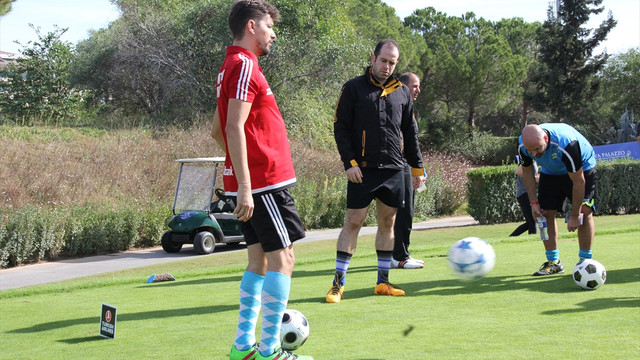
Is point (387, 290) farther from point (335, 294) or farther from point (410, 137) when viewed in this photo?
point (410, 137)

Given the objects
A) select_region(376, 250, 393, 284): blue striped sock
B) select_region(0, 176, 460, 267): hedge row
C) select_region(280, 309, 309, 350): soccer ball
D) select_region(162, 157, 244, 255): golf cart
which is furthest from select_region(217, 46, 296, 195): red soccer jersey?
select_region(0, 176, 460, 267): hedge row

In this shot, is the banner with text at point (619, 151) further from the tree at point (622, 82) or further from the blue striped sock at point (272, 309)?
the tree at point (622, 82)

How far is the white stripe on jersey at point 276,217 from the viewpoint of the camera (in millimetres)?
3615

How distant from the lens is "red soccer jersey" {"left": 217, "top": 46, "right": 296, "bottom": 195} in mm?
3570

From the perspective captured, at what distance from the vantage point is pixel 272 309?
3.56 metres

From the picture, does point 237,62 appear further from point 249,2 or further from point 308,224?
point 308,224

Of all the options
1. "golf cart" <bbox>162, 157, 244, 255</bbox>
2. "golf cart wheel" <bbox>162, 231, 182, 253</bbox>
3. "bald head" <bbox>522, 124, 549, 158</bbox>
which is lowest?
"golf cart wheel" <bbox>162, 231, 182, 253</bbox>

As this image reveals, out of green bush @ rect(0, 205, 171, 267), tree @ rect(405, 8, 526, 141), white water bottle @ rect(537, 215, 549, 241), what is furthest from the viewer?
tree @ rect(405, 8, 526, 141)

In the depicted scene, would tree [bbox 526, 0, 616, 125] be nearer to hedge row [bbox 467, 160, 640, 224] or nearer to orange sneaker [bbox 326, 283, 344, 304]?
hedge row [bbox 467, 160, 640, 224]

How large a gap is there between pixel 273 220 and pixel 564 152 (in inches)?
A: 144

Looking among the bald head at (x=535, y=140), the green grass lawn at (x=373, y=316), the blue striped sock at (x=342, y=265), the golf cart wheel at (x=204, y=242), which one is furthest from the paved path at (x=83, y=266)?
the bald head at (x=535, y=140)

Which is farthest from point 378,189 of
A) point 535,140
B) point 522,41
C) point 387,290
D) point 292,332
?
point 522,41

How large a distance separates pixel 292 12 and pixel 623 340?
23.1 metres

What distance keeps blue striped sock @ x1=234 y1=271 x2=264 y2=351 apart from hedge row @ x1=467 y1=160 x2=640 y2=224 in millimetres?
13184
